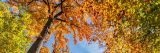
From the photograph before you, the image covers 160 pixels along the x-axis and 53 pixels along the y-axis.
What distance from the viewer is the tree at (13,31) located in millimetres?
30359

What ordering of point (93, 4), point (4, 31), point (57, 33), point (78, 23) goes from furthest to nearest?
1. point (57, 33)
2. point (78, 23)
3. point (93, 4)
4. point (4, 31)

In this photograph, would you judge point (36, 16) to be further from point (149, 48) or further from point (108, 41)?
point (149, 48)

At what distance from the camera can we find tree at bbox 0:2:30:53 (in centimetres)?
3036

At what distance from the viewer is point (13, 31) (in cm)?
3053

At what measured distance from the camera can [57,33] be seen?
44719 millimetres

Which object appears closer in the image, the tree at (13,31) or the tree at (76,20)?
the tree at (13,31)

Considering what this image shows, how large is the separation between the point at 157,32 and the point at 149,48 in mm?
1513

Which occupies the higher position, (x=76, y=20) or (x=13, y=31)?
(x=76, y=20)


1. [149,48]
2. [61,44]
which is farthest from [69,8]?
[149,48]

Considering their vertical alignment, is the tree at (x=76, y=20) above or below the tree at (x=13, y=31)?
above

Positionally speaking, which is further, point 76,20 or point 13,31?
point 76,20

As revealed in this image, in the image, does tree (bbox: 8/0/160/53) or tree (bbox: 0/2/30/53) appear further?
tree (bbox: 8/0/160/53)

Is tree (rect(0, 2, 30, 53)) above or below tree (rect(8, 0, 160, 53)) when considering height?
below

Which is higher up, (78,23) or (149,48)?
(78,23)
